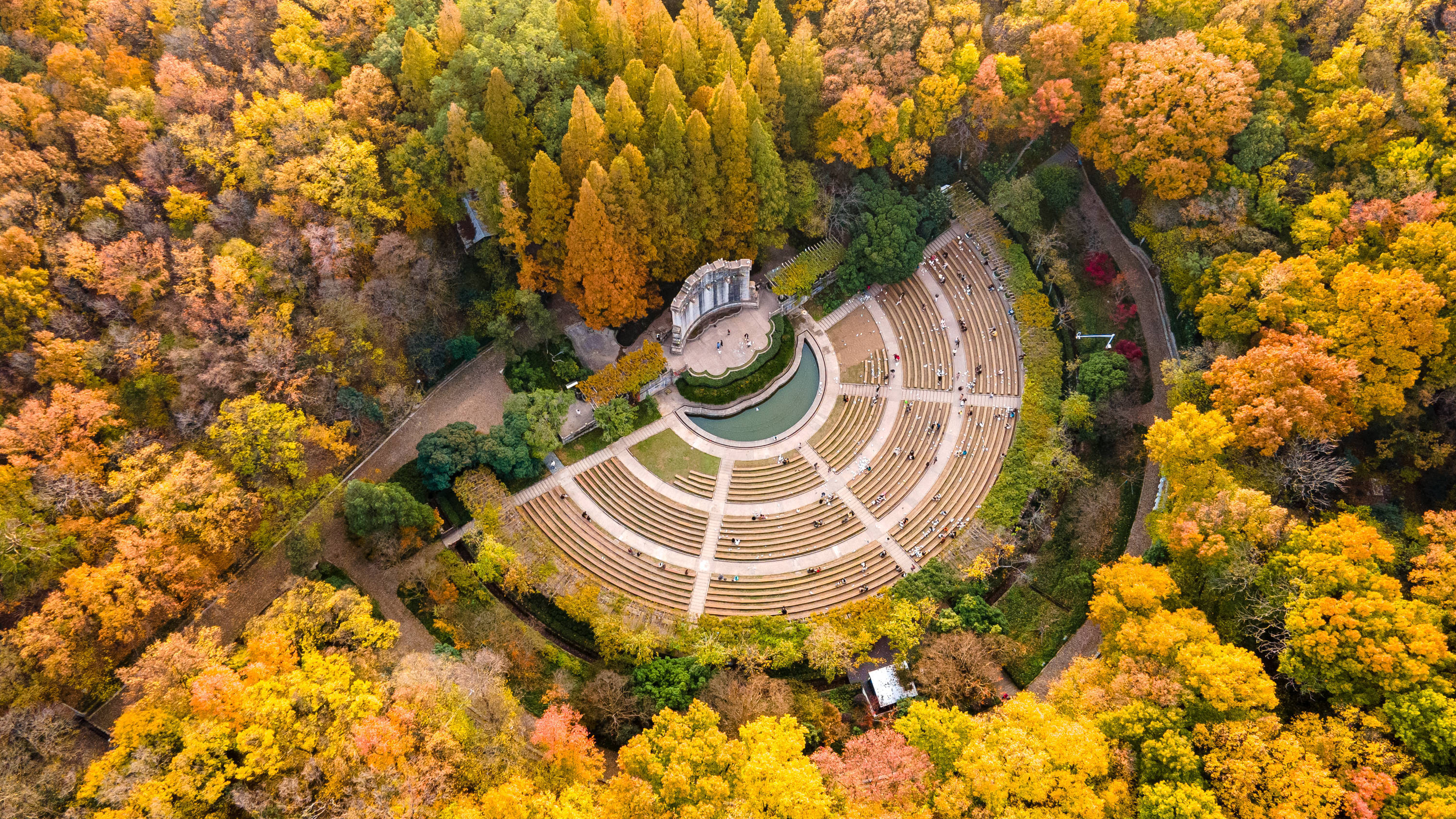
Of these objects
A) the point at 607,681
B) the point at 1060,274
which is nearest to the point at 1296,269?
the point at 1060,274

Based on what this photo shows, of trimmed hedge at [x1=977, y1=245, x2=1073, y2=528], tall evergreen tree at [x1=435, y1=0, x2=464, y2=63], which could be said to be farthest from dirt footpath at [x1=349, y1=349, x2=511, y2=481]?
trimmed hedge at [x1=977, y1=245, x2=1073, y2=528]

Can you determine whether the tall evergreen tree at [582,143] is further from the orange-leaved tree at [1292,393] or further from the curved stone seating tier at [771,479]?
the orange-leaved tree at [1292,393]

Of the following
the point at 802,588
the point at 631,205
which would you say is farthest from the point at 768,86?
the point at 802,588

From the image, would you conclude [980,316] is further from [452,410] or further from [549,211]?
[452,410]

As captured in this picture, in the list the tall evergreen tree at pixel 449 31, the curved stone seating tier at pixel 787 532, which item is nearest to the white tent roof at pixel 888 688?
the curved stone seating tier at pixel 787 532

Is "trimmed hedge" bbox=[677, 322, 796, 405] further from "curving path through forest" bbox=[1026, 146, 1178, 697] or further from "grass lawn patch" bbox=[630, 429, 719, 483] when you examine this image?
"curving path through forest" bbox=[1026, 146, 1178, 697]

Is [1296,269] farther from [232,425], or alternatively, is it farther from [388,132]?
[232,425]
